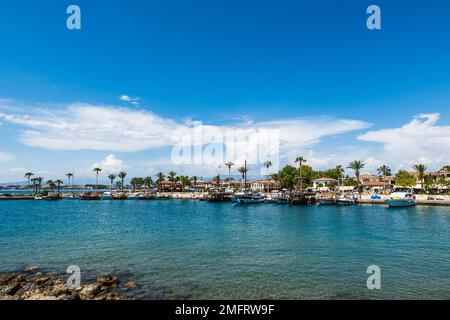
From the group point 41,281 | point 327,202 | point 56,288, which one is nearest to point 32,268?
point 41,281

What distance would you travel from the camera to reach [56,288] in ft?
59.5

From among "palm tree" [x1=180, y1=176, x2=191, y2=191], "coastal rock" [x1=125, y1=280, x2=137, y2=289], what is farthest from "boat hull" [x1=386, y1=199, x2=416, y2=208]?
"palm tree" [x1=180, y1=176, x2=191, y2=191]

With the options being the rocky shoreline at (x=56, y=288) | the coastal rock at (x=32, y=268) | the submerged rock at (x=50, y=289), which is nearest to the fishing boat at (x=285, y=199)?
the coastal rock at (x=32, y=268)

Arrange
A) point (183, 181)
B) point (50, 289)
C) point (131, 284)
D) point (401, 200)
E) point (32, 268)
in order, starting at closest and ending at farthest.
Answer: point (50, 289) → point (131, 284) → point (32, 268) → point (401, 200) → point (183, 181)

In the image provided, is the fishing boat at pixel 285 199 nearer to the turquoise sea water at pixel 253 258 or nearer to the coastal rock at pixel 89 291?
the turquoise sea water at pixel 253 258

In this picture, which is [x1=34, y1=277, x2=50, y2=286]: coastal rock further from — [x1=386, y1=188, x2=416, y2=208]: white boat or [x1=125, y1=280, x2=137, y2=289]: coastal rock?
[x1=386, y1=188, x2=416, y2=208]: white boat

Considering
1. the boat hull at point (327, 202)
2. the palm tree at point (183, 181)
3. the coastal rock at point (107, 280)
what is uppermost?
the palm tree at point (183, 181)

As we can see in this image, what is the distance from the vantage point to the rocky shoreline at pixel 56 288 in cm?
1670

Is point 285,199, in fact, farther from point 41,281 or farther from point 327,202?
point 41,281

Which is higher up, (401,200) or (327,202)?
(401,200)

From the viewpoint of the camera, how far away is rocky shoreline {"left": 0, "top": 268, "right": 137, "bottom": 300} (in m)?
16.7
